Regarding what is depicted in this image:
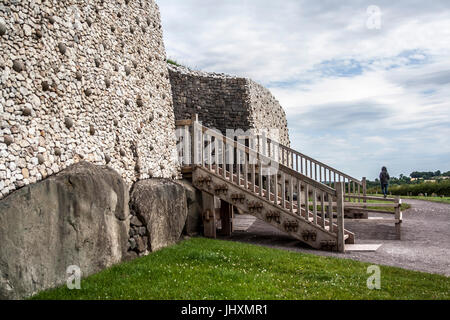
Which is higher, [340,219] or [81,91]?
[81,91]

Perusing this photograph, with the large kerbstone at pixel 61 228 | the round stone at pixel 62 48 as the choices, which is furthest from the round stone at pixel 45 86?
the large kerbstone at pixel 61 228

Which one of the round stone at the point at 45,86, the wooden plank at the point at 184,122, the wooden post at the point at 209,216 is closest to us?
the round stone at the point at 45,86

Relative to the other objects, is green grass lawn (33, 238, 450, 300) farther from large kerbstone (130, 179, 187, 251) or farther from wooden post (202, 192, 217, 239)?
wooden post (202, 192, 217, 239)

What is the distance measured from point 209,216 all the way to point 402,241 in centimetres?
620

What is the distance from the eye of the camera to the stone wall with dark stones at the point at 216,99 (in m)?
18.9

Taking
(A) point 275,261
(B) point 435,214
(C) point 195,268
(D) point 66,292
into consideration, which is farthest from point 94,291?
(B) point 435,214

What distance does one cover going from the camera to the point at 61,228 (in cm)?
725

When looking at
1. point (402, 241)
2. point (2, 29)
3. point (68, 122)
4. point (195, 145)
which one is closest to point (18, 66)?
point (2, 29)

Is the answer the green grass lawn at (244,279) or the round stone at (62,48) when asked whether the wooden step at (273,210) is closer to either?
the green grass lawn at (244,279)

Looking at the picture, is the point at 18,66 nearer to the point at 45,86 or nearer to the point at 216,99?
the point at 45,86

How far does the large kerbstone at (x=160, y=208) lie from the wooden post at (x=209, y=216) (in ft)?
4.54

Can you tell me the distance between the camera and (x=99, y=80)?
9.66m

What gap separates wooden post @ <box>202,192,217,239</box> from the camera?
13.2 metres
